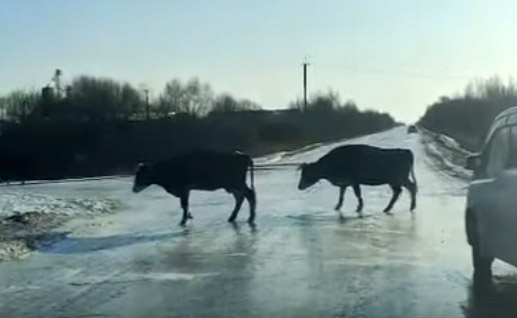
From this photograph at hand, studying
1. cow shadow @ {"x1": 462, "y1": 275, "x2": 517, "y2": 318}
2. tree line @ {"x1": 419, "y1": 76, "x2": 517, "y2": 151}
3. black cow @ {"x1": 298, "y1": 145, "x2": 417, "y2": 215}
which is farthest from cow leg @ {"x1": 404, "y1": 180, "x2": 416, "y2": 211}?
tree line @ {"x1": 419, "y1": 76, "x2": 517, "y2": 151}

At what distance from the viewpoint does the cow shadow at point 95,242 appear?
1812 centimetres

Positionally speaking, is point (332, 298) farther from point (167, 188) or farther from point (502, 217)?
point (167, 188)

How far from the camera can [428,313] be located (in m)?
10.9

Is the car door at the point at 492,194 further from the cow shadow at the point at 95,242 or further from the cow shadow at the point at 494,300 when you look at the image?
the cow shadow at the point at 95,242

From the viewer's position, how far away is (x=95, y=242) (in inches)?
758

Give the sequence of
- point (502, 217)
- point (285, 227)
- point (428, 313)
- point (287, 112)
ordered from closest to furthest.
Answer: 1. point (428, 313)
2. point (502, 217)
3. point (285, 227)
4. point (287, 112)

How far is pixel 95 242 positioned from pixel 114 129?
2336 inches

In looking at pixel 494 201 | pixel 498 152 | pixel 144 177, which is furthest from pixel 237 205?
pixel 494 201

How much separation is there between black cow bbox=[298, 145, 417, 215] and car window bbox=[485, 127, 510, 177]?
1250cm

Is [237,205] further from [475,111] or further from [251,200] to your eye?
[475,111]

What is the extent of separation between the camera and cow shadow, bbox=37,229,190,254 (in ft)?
59.5

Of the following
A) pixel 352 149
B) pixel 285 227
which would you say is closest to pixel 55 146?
pixel 352 149

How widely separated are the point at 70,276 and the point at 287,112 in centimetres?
11822

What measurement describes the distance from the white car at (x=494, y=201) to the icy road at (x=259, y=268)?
1.36ft
